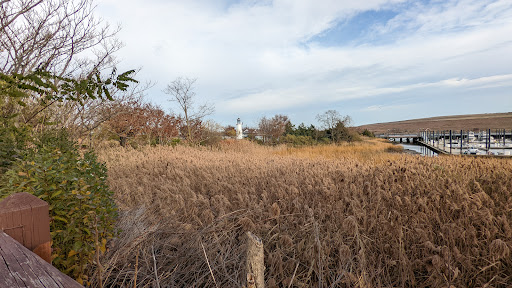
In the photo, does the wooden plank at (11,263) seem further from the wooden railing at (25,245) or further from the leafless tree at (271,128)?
the leafless tree at (271,128)

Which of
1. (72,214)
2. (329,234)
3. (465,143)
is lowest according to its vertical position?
(465,143)

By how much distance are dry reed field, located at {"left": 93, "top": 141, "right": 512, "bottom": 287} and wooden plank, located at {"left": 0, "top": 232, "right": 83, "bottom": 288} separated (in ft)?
2.67

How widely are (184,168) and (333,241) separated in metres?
4.49

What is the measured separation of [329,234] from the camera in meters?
3.08

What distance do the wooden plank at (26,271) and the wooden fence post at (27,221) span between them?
0.59 ft

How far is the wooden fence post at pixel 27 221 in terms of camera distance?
115 centimetres

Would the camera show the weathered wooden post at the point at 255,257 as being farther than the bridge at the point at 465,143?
No

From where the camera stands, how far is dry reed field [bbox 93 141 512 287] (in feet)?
8.35

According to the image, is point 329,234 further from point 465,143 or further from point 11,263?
point 465,143

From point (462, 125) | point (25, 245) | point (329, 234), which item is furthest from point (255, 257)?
point (462, 125)

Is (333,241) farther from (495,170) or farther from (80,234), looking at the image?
(495,170)

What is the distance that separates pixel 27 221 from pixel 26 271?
419mm

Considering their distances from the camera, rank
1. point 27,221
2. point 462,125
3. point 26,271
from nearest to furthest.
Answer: point 26,271
point 27,221
point 462,125

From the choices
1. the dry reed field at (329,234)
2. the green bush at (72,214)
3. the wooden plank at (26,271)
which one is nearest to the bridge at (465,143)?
the dry reed field at (329,234)
